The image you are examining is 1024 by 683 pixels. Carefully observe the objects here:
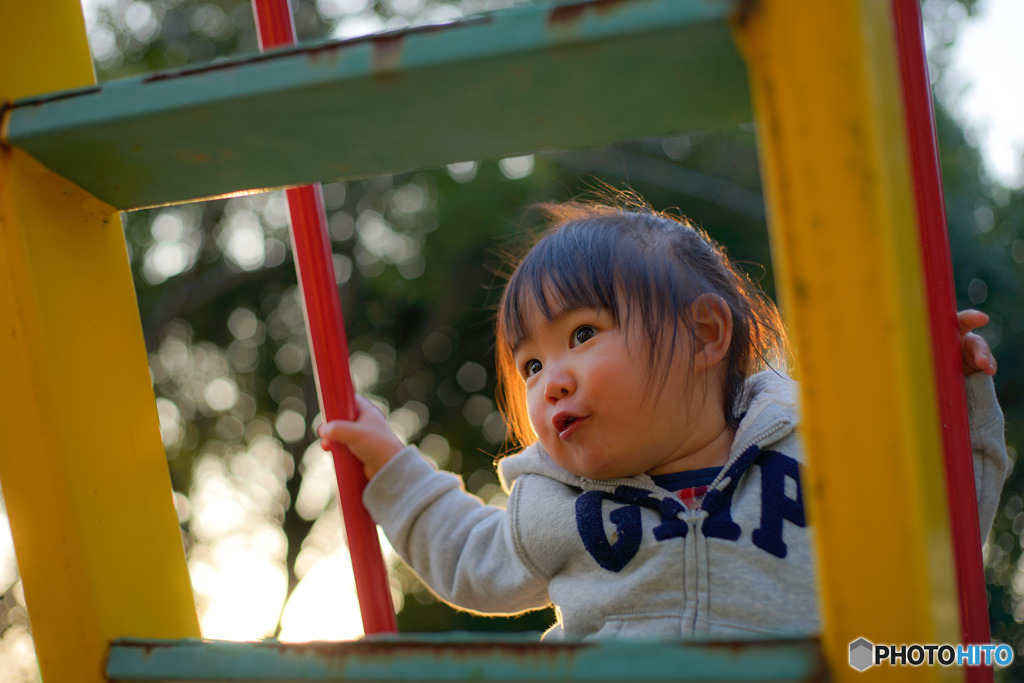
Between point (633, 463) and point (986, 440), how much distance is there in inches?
17.6

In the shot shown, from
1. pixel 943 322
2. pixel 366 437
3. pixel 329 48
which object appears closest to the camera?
pixel 329 48

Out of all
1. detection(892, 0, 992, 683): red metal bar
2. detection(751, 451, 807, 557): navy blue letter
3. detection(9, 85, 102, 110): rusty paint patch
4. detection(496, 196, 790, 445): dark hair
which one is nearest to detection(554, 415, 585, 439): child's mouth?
detection(496, 196, 790, 445): dark hair

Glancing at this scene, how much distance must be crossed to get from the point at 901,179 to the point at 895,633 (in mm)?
252

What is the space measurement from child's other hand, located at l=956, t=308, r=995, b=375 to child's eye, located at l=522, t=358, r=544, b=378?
530mm

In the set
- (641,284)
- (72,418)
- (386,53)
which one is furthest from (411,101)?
(641,284)

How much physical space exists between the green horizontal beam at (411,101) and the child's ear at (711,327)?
0.58 m

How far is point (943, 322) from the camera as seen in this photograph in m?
0.87

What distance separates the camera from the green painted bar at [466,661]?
0.47 metres

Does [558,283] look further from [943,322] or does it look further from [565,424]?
[943,322]

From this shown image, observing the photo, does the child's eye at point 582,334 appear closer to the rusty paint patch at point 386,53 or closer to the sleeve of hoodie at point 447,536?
the sleeve of hoodie at point 447,536

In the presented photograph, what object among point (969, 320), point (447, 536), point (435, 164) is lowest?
point (447, 536)

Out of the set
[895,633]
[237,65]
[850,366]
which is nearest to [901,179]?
[850,366]

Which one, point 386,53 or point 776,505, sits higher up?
point 386,53

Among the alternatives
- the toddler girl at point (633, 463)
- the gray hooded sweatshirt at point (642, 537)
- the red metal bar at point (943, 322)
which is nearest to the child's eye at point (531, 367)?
the toddler girl at point (633, 463)
